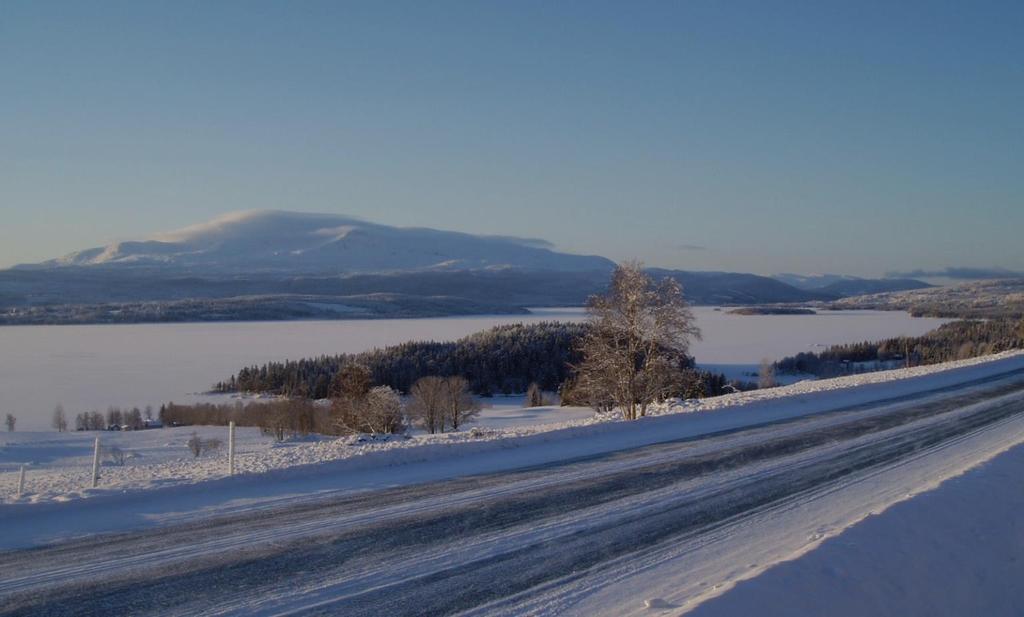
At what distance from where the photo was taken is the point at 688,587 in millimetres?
7551

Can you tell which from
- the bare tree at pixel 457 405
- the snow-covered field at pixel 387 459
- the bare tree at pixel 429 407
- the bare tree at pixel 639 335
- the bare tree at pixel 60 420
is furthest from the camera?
the bare tree at pixel 60 420

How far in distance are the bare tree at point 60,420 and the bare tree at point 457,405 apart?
768 inches

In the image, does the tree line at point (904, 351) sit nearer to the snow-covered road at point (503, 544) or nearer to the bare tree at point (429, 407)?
the bare tree at point (429, 407)

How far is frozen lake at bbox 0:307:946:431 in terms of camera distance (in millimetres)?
53125

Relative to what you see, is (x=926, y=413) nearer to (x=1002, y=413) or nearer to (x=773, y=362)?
(x=1002, y=413)

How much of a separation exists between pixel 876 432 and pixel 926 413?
4.45 m

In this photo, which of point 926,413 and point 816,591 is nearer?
point 816,591

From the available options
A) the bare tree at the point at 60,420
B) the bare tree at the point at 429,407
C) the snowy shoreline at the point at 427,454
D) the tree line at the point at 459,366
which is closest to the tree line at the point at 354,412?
the bare tree at the point at 429,407

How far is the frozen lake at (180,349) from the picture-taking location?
53.1 m

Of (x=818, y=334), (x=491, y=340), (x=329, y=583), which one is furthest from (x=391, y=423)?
(x=818, y=334)

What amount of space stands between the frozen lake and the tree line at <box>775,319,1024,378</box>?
3.89m

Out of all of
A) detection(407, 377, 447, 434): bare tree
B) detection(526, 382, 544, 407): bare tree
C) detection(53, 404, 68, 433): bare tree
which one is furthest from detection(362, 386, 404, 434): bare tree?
detection(526, 382, 544, 407): bare tree

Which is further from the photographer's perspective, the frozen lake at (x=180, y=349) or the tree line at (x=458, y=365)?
the tree line at (x=458, y=365)

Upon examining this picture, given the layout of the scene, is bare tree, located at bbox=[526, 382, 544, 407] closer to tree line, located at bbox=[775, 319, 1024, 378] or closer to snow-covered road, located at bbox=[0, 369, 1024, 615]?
tree line, located at bbox=[775, 319, 1024, 378]
